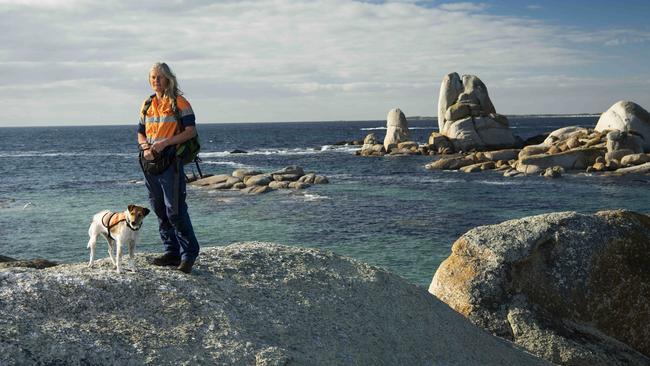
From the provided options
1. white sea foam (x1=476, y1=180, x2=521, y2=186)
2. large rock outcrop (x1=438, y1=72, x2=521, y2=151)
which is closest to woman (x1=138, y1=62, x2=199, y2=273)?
white sea foam (x1=476, y1=180, x2=521, y2=186)

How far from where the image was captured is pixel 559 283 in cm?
890

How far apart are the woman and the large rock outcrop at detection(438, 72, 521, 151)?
63925 millimetres

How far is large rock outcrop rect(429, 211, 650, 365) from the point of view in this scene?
8531mm

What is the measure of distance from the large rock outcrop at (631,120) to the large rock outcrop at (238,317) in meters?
56.0

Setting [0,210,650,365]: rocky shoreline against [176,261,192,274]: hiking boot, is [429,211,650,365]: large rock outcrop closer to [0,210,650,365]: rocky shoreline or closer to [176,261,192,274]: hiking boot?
[0,210,650,365]: rocky shoreline

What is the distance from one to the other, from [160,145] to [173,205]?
27.9 inches

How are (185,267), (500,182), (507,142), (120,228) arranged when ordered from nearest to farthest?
1. (120,228)
2. (185,267)
3. (500,182)
4. (507,142)

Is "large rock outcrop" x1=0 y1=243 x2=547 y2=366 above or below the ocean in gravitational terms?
above

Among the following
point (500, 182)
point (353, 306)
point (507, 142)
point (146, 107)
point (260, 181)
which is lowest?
point (500, 182)

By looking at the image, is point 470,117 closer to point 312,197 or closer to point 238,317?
point 312,197

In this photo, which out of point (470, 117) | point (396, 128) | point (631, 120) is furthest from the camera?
point (396, 128)

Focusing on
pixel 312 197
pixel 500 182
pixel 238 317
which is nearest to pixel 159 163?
pixel 238 317

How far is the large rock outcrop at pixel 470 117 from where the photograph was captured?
68312mm

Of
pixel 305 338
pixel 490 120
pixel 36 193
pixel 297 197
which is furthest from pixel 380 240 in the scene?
pixel 490 120
